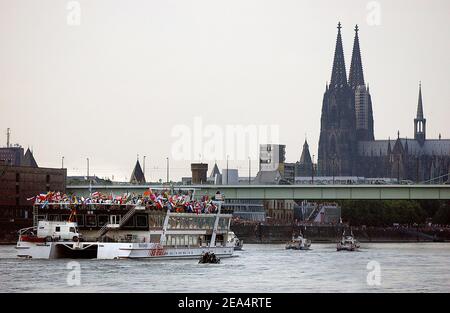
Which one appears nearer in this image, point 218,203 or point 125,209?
point 125,209

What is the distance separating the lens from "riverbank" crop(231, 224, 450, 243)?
163250 mm

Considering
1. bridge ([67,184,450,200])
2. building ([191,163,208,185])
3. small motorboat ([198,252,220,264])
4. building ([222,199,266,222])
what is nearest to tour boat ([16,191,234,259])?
small motorboat ([198,252,220,264])

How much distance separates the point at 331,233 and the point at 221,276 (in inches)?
4342

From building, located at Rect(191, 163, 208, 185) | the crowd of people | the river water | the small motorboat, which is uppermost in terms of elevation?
building, located at Rect(191, 163, 208, 185)

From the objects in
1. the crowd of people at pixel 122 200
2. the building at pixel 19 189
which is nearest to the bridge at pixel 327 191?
the building at pixel 19 189

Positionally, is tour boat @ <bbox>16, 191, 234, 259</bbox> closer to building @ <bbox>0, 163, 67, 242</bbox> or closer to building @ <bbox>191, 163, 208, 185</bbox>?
building @ <bbox>0, 163, 67, 242</bbox>

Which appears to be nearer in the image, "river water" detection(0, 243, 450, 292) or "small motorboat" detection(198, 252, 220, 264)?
"river water" detection(0, 243, 450, 292)

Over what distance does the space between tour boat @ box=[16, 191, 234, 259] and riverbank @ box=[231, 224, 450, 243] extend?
219ft

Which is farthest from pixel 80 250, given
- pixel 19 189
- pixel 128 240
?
pixel 19 189

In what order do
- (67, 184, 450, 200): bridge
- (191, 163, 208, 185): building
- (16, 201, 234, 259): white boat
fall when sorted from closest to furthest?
(16, 201, 234, 259): white boat, (67, 184, 450, 200): bridge, (191, 163, 208, 185): building

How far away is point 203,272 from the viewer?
73062 millimetres

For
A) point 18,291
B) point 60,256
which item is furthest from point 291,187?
point 18,291

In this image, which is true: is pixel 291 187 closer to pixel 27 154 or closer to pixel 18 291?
pixel 18 291

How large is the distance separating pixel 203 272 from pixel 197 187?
5896 cm
